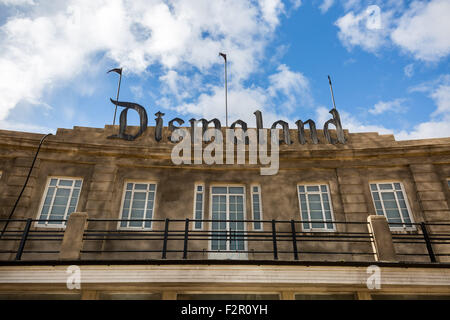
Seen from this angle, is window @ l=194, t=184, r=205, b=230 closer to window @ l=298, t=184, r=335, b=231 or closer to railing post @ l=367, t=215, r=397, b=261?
window @ l=298, t=184, r=335, b=231

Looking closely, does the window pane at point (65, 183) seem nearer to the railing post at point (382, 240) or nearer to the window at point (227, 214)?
the window at point (227, 214)

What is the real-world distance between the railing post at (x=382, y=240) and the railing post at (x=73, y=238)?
8.87m

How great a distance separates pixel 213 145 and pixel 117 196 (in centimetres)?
478

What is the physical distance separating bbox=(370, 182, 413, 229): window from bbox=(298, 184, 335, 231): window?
2.02 m

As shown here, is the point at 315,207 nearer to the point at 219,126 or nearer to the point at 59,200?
the point at 219,126

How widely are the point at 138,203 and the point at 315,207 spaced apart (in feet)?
24.8

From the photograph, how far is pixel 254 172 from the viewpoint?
15.2 m

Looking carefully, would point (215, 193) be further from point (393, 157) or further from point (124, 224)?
point (393, 157)

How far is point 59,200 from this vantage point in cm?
1409
